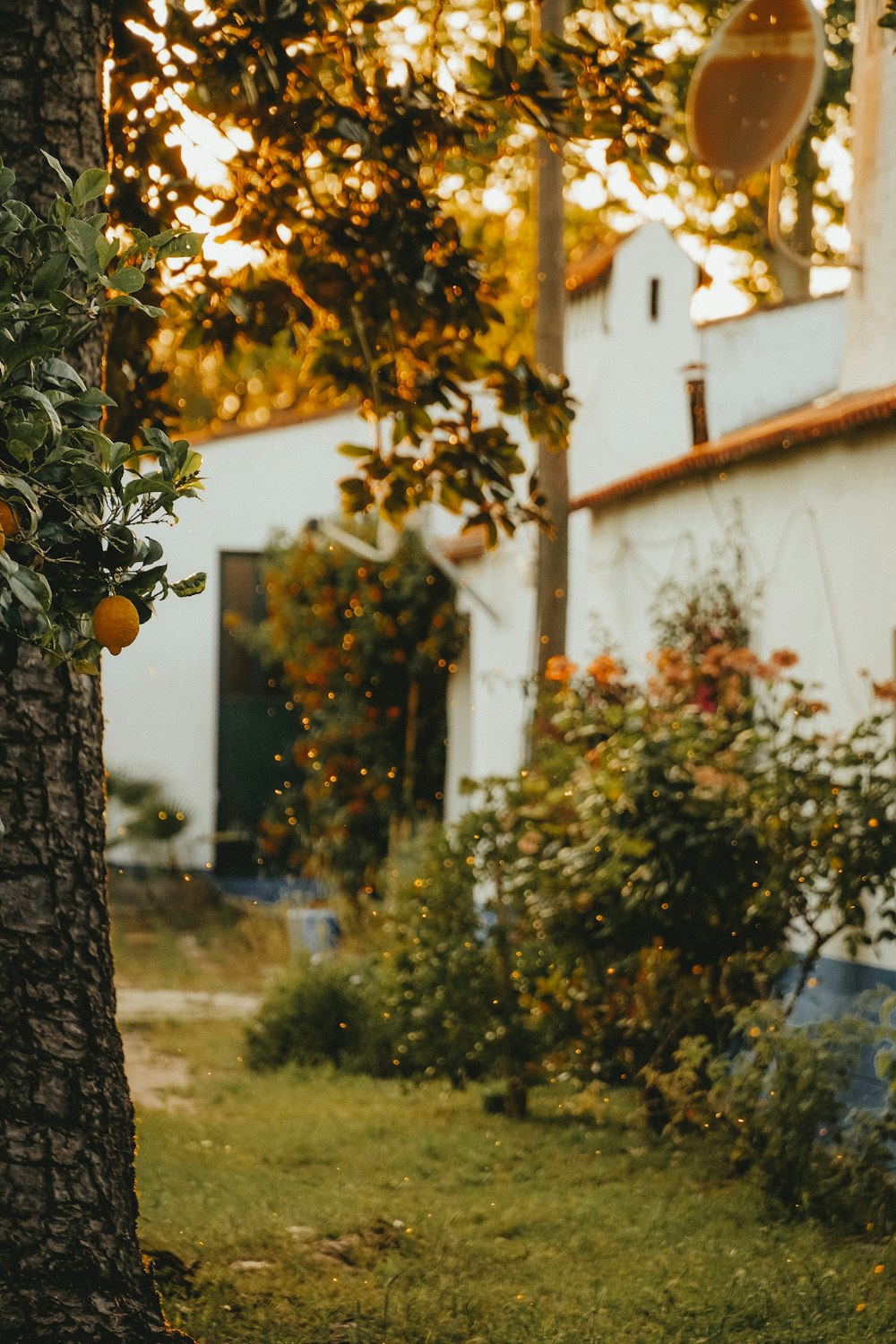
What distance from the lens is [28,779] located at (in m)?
3.37

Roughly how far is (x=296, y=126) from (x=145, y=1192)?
12.3ft

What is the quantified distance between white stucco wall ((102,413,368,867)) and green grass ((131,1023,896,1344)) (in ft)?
31.5

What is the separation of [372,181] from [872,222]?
4200 millimetres

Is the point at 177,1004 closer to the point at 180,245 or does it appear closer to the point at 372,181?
the point at 372,181

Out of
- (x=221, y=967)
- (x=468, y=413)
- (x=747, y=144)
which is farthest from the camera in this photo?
(x=221, y=967)

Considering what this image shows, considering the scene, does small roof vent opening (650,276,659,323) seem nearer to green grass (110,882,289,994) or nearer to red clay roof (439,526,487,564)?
red clay roof (439,526,487,564)

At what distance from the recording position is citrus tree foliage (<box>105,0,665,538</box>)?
4.49 m

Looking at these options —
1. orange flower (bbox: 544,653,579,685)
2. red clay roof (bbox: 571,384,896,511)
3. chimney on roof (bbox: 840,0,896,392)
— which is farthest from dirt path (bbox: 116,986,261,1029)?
chimney on roof (bbox: 840,0,896,392)

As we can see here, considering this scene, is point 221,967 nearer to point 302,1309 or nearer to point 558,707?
point 558,707

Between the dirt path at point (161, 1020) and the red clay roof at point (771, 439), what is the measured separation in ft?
13.3

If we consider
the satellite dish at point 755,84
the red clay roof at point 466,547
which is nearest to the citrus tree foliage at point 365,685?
the red clay roof at point 466,547

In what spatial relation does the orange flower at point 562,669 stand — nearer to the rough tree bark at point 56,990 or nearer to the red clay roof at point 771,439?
the red clay roof at point 771,439

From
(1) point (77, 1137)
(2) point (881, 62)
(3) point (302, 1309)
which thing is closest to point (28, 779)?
(1) point (77, 1137)

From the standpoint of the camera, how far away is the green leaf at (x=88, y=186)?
2.03 m
